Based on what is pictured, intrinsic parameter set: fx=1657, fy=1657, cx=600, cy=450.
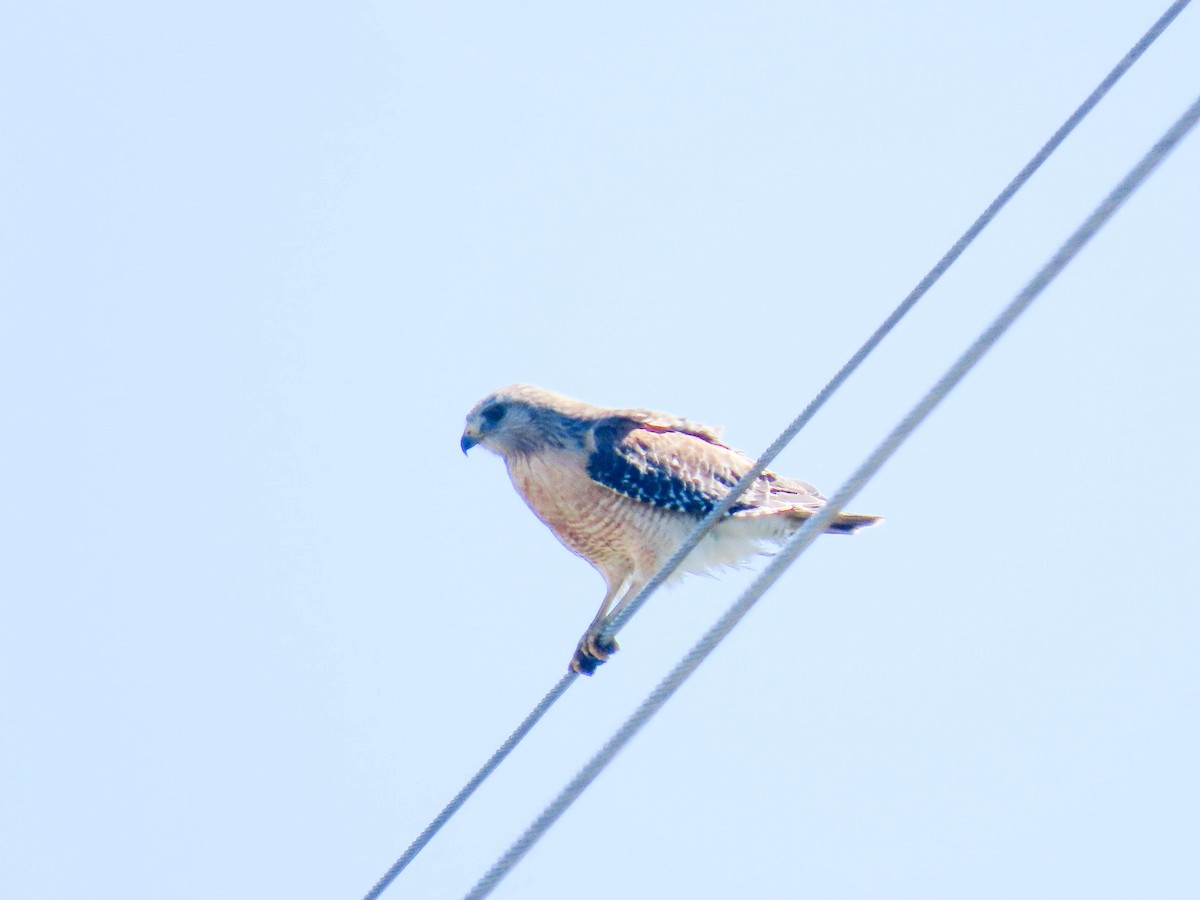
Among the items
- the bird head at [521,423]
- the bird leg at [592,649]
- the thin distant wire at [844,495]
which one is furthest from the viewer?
the bird head at [521,423]

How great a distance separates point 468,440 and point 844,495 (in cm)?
553

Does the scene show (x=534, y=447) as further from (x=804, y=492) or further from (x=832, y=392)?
(x=832, y=392)

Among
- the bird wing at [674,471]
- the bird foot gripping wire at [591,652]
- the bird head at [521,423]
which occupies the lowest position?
the bird foot gripping wire at [591,652]

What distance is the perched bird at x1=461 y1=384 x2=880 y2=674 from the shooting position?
898cm

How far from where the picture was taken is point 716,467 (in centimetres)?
952

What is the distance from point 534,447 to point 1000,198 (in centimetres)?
503

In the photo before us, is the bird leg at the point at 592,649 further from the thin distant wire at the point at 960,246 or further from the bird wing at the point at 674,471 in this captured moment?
the thin distant wire at the point at 960,246

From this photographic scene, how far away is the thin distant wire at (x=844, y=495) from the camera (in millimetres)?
3818

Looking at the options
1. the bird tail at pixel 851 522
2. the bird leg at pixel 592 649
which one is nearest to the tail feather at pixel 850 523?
the bird tail at pixel 851 522

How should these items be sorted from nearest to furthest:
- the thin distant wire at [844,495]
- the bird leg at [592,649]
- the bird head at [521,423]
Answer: the thin distant wire at [844,495], the bird leg at [592,649], the bird head at [521,423]

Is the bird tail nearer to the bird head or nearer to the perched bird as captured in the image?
the perched bird

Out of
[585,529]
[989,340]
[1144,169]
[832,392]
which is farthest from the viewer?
[585,529]

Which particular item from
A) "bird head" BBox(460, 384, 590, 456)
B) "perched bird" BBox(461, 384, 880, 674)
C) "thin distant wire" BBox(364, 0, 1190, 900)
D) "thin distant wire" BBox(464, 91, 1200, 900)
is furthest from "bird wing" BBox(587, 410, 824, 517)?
"thin distant wire" BBox(464, 91, 1200, 900)

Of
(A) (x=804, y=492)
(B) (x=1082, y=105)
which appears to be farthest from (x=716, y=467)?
(B) (x=1082, y=105)
